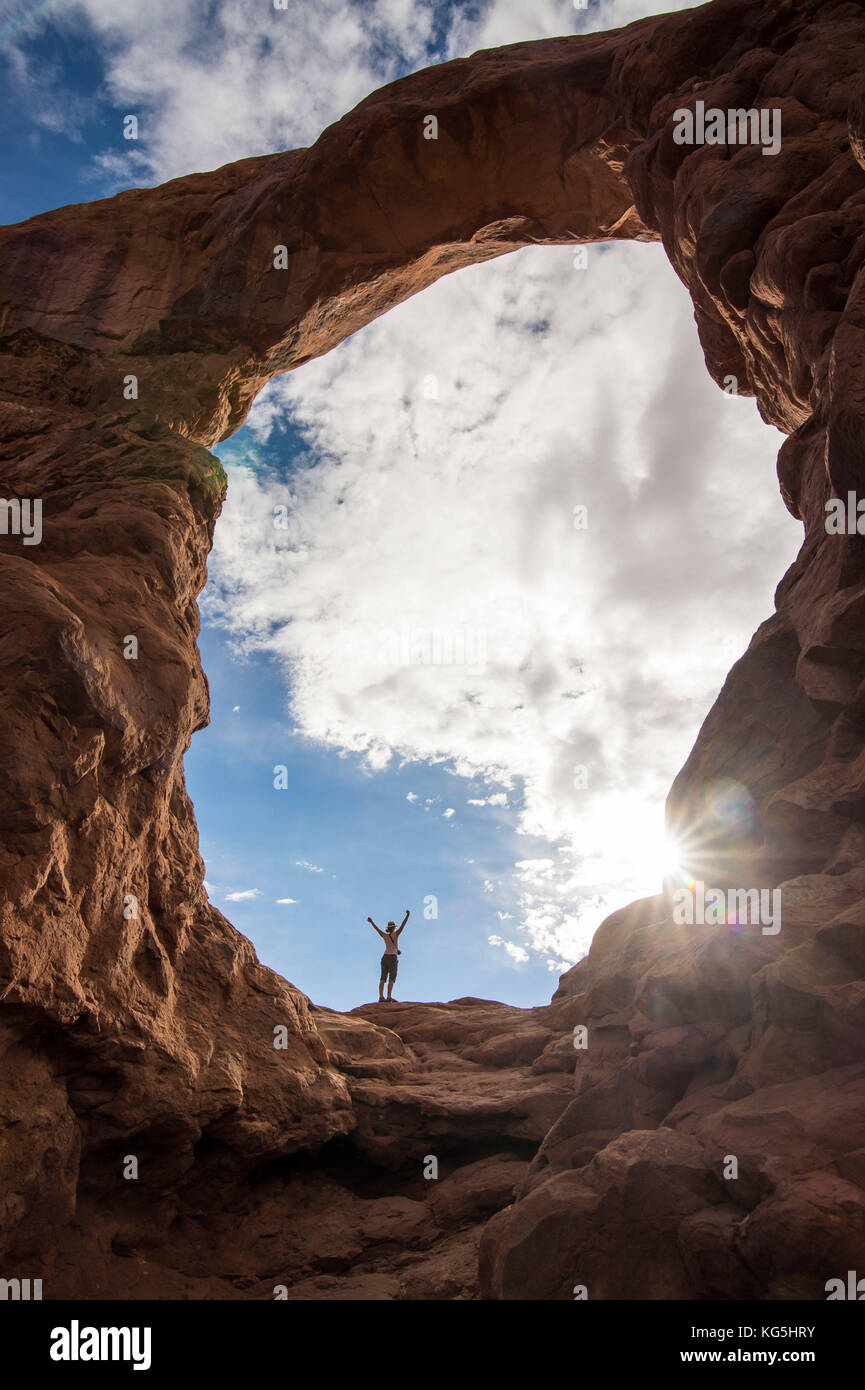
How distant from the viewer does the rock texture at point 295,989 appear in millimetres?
5965

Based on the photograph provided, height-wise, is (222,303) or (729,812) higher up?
(222,303)

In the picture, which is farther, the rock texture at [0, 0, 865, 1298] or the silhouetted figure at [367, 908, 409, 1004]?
the silhouetted figure at [367, 908, 409, 1004]

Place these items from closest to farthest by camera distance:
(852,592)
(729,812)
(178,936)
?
(852,592), (729,812), (178,936)

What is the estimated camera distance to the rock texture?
596 centimetres

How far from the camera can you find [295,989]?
12000 mm

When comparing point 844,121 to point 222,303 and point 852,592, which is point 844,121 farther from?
point 222,303

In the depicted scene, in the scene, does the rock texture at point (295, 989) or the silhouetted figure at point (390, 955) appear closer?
the rock texture at point (295, 989)

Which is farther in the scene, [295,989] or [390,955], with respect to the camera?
[390,955]
